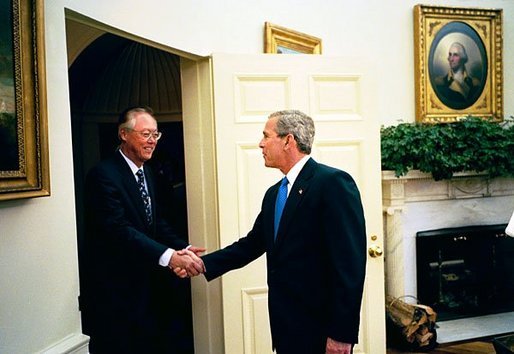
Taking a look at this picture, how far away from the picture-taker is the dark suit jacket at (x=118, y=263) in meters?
2.74

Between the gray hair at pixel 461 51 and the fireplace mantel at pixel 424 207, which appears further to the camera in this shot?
the gray hair at pixel 461 51

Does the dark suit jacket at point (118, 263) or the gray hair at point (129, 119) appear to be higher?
the gray hair at point (129, 119)

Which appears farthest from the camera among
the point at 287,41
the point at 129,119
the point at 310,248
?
the point at 287,41

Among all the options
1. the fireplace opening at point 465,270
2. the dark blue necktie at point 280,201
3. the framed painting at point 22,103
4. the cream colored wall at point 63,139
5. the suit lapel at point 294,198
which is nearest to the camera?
the framed painting at point 22,103

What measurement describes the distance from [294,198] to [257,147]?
907 mm

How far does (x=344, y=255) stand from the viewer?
7.14 feet

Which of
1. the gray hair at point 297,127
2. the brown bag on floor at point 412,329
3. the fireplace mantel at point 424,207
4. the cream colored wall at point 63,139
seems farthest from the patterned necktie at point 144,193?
the brown bag on floor at point 412,329

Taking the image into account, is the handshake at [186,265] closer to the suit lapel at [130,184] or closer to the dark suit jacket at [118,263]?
the dark suit jacket at [118,263]

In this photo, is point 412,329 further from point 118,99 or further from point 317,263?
point 118,99

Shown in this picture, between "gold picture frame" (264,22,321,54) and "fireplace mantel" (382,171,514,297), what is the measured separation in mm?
1234

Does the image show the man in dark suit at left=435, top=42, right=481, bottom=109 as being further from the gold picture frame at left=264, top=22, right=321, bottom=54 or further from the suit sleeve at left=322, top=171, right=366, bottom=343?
the suit sleeve at left=322, top=171, right=366, bottom=343

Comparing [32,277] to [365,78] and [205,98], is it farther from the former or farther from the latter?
[365,78]

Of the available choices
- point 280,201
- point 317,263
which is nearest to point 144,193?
point 280,201

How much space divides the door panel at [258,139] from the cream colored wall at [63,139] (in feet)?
1.24
